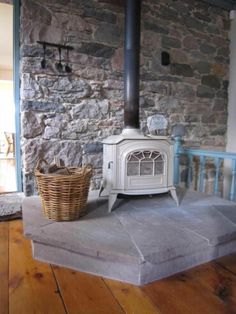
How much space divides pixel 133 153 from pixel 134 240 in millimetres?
724

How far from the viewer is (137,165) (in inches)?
78.4

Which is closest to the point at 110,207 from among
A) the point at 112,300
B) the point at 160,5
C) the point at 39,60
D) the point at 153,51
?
the point at 112,300

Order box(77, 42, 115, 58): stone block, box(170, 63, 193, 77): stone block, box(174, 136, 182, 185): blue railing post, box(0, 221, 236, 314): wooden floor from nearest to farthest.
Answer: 1. box(0, 221, 236, 314): wooden floor
2. box(77, 42, 115, 58): stone block
3. box(174, 136, 182, 185): blue railing post
4. box(170, 63, 193, 77): stone block

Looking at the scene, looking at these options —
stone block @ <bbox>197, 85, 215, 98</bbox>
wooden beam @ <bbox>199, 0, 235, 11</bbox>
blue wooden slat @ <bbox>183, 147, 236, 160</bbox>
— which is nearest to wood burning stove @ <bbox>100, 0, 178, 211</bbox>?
blue wooden slat @ <bbox>183, 147, 236, 160</bbox>

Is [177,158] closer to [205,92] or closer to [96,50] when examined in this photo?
[205,92]

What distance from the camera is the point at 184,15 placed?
3004 mm

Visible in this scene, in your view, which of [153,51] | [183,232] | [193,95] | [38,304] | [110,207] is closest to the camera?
[38,304]

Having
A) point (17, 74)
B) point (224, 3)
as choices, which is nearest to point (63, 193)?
point (17, 74)

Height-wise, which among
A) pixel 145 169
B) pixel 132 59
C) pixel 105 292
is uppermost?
pixel 132 59

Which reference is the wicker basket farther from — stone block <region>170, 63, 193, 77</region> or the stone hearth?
stone block <region>170, 63, 193, 77</region>

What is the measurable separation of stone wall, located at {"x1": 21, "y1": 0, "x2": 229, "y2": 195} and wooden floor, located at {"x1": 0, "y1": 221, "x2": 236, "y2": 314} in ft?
3.80

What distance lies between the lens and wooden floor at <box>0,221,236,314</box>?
3.71ft

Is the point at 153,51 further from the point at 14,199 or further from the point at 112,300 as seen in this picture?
the point at 112,300

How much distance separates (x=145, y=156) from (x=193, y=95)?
1530 mm
